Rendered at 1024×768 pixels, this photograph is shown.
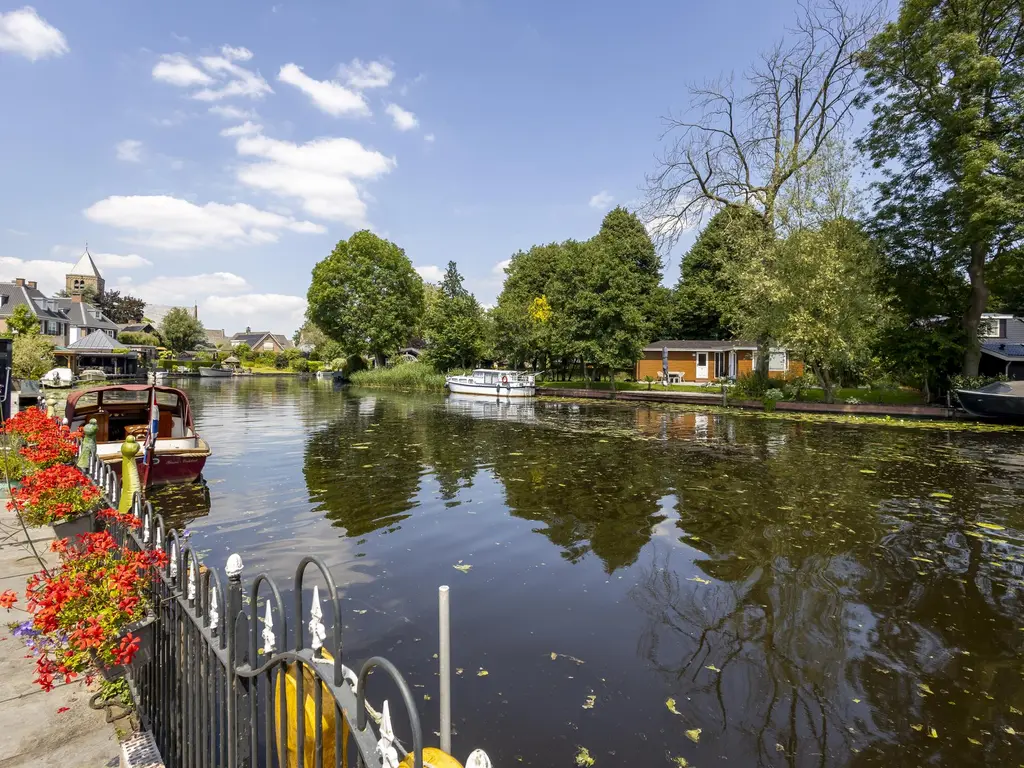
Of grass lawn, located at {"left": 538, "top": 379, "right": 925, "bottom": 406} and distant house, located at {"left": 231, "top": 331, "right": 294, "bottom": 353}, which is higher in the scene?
distant house, located at {"left": 231, "top": 331, "right": 294, "bottom": 353}

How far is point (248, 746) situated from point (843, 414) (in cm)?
3031

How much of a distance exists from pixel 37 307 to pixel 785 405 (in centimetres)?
7626

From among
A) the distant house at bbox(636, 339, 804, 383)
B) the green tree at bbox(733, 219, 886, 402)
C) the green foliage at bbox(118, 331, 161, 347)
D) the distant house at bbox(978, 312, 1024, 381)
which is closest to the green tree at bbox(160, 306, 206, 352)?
the green foliage at bbox(118, 331, 161, 347)

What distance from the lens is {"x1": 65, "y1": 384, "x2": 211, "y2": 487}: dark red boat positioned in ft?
36.0

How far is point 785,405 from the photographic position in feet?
97.5

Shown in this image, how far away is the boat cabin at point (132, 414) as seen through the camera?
1237 cm

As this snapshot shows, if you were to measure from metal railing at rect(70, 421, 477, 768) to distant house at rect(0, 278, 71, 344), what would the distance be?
7258 cm

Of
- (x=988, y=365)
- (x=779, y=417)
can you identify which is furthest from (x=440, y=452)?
(x=988, y=365)

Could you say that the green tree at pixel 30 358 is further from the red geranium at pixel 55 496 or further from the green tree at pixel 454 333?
the red geranium at pixel 55 496

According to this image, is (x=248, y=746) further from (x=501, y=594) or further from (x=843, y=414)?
(x=843, y=414)

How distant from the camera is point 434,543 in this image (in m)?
8.41

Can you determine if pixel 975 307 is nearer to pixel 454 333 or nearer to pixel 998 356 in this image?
pixel 998 356

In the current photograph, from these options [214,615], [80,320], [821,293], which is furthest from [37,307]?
[214,615]

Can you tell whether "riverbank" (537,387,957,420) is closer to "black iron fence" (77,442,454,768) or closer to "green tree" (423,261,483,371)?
"green tree" (423,261,483,371)
